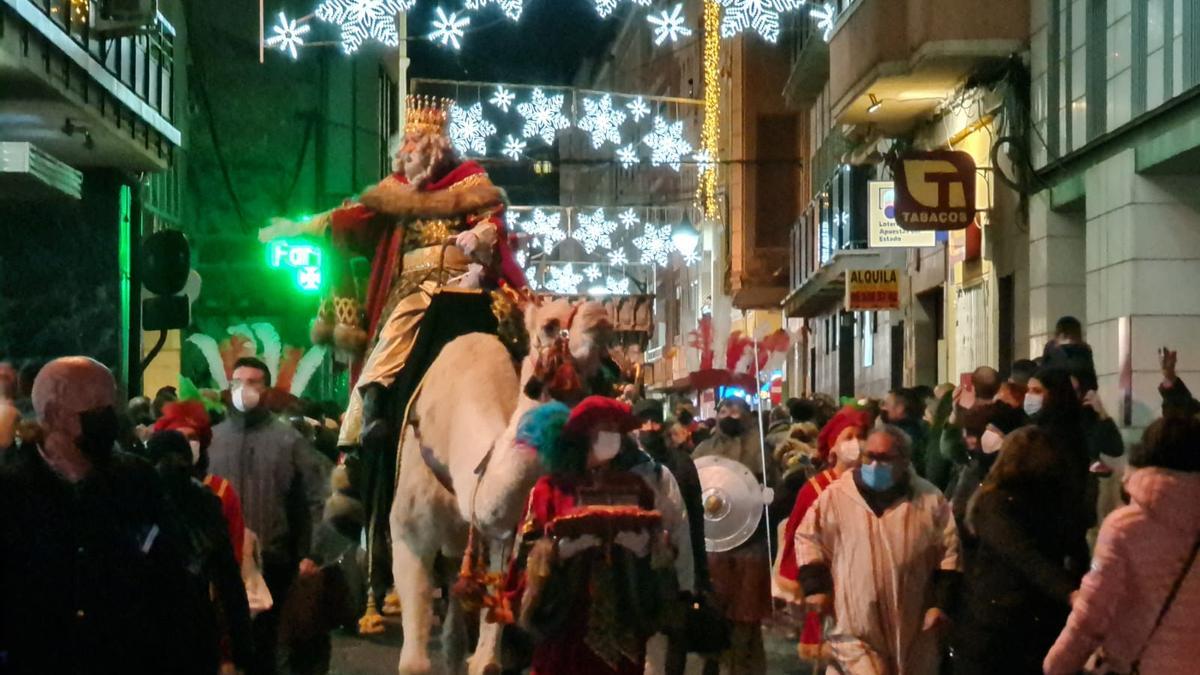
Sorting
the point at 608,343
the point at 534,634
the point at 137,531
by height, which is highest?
the point at 608,343

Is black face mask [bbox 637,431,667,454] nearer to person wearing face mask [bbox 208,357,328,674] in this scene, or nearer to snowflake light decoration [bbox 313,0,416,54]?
person wearing face mask [bbox 208,357,328,674]

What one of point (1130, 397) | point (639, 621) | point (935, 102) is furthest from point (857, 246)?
point (639, 621)

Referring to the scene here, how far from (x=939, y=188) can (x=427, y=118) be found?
1142 cm

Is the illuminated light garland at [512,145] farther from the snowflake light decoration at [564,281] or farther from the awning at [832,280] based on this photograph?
the snowflake light decoration at [564,281]

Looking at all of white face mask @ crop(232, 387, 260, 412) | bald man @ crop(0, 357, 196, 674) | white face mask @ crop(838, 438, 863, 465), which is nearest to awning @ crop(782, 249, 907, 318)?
white face mask @ crop(838, 438, 863, 465)

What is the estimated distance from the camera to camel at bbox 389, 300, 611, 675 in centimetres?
890

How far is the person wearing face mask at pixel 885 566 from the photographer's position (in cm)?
950

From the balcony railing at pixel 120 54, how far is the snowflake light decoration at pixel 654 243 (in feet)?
62.0

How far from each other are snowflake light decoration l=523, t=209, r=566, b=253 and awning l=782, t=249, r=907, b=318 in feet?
17.3

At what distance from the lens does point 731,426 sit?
49.0ft

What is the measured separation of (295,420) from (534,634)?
8.62m

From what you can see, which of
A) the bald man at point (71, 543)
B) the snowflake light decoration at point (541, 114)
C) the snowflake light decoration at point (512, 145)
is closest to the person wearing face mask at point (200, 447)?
the bald man at point (71, 543)

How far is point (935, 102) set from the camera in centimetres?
2488

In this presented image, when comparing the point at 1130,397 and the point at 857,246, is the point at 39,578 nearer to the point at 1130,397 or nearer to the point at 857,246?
the point at 1130,397
